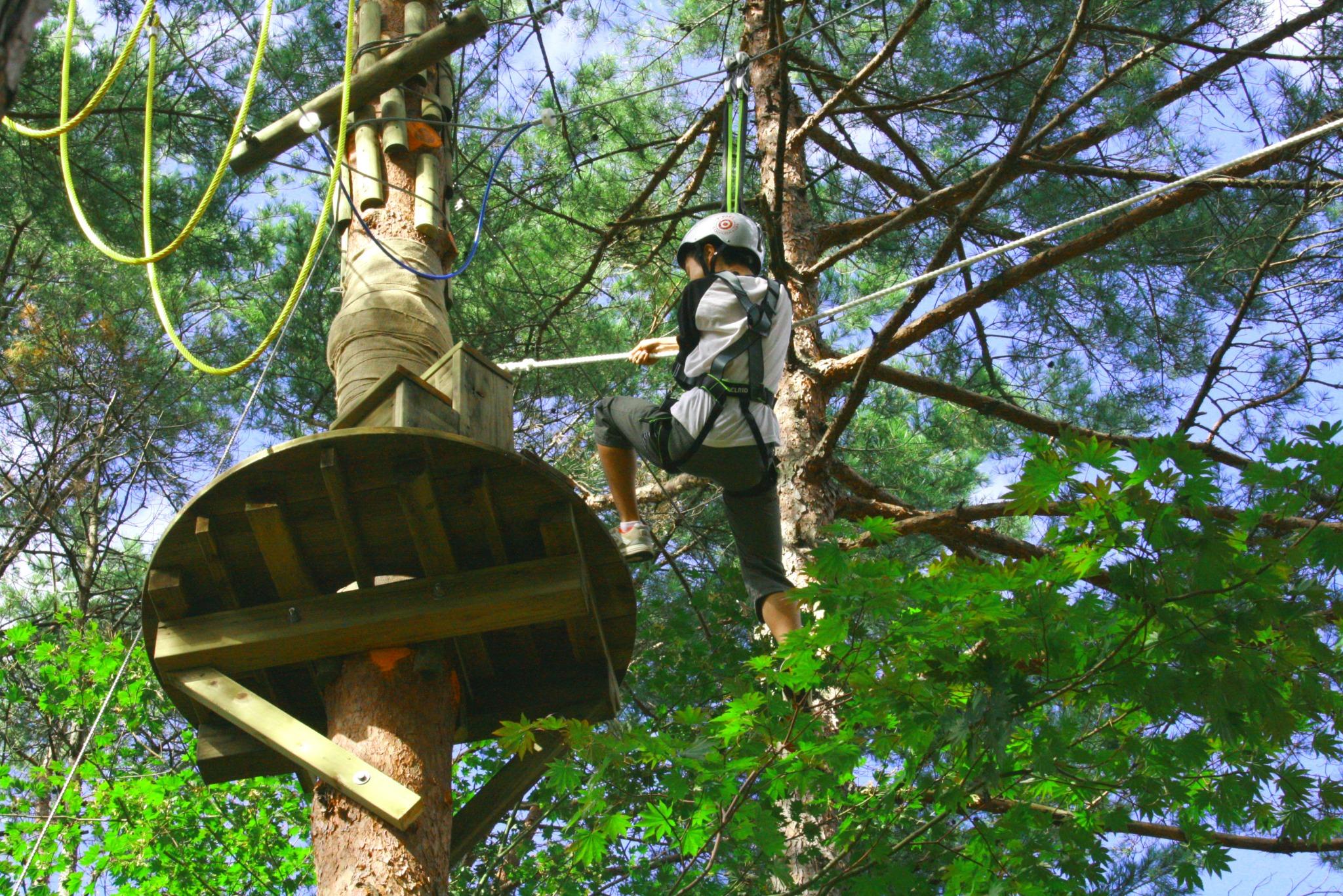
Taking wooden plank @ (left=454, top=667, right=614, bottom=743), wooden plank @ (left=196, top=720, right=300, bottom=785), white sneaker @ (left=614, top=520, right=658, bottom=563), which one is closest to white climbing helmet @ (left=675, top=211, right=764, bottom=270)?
white sneaker @ (left=614, top=520, right=658, bottom=563)

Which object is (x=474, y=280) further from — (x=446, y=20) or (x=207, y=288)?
(x=446, y=20)

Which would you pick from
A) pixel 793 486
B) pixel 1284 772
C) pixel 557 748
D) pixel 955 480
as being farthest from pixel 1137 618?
pixel 955 480

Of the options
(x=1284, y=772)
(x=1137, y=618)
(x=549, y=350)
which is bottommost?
(x=1284, y=772)

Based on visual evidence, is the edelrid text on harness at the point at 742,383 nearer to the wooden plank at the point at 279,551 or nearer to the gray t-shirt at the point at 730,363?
the gray t-shirt at the point at 730,363

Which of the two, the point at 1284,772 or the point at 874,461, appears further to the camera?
the point at 874,461

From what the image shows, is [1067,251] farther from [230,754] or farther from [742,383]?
[230,754]

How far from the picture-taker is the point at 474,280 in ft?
27.7

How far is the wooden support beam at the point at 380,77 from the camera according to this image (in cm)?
467

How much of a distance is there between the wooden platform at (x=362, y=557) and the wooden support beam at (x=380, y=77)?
181cm

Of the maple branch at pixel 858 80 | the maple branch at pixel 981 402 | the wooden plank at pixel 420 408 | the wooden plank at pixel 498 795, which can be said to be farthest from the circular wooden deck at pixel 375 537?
the maple branch at pixel 858 80

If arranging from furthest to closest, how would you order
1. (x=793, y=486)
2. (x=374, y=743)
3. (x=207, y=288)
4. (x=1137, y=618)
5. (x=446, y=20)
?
(x=207, y=288) → (x=793, y=486) → (x=446, y=20) → (x=374, y=743) → (x=1137, y=618)

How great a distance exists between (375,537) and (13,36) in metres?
2.39

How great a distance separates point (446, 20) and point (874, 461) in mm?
4777

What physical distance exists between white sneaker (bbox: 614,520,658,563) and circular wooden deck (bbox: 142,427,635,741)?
262 millimetres
